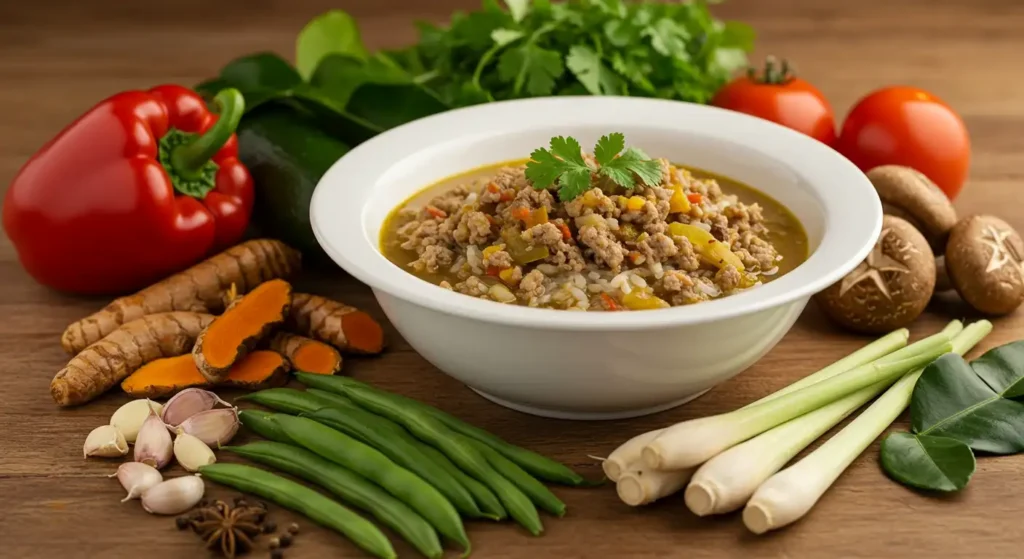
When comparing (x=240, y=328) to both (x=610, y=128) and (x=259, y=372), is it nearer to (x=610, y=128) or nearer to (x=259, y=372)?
(x=259, y=372)

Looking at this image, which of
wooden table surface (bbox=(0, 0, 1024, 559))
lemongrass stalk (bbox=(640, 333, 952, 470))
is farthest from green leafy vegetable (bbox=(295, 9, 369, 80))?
lemongrass stalk (bbox=(640, 333, 952, 470))

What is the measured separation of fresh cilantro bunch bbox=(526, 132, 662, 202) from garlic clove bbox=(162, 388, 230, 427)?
145 centimetres

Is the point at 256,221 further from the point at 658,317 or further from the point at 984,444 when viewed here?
the point at 984,444

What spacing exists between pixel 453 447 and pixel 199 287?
1813 mm

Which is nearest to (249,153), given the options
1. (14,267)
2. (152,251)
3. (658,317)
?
(152,251)

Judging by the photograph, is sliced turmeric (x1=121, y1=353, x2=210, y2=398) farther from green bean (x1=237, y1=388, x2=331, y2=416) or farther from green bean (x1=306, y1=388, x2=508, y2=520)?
green bean (x1=306, y1=388, x2=508, y2=520)

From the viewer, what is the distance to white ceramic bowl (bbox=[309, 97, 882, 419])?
12.6ft

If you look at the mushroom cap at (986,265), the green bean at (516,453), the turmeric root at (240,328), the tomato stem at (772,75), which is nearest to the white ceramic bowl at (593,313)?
the green bean at (516,453)

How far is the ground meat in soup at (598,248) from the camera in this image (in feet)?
13.8

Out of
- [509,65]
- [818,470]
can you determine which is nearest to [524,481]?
[818,470]

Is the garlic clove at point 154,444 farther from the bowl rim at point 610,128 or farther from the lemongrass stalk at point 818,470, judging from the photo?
the lemongrass stalk at point 818,470

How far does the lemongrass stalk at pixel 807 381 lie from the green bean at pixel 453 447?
30 centimetres

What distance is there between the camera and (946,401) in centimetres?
430

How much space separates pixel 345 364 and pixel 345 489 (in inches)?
43.8
